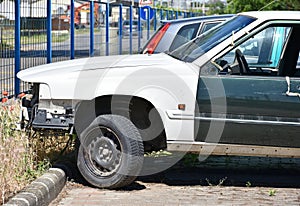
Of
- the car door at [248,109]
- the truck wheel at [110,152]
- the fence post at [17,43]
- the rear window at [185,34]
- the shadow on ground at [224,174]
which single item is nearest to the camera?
the car door at [248,109]

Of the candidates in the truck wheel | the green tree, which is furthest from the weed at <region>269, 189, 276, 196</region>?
the green tree

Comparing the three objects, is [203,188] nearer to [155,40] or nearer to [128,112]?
[128,112]

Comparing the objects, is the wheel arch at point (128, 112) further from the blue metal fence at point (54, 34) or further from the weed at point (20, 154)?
the blue metal fence at point (54, 34)

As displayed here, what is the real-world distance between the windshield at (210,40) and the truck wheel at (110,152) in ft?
3.34

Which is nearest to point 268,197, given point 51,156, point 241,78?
Result: point 241,78

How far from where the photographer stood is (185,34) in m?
12.0

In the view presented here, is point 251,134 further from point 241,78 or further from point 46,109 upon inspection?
point 46,109

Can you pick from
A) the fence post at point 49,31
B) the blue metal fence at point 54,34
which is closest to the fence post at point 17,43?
the blue metal fence at point 54,34

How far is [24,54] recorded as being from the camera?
40.4 ft

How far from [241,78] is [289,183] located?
1564 mm

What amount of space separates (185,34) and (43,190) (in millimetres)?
5864

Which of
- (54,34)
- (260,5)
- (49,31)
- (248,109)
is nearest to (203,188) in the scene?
(248,109)

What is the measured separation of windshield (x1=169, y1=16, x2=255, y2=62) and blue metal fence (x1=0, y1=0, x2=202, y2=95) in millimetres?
3590

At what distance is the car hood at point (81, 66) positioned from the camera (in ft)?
24.3
